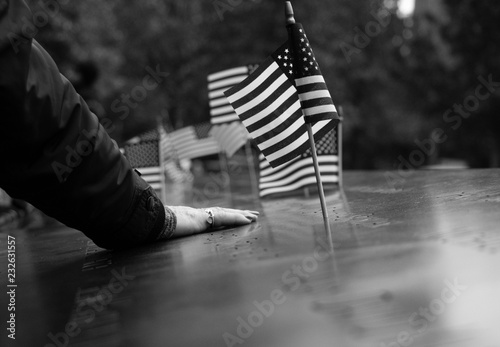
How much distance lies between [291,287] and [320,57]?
21.1m

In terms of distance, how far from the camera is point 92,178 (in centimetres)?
290

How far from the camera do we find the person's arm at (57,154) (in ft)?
8.46

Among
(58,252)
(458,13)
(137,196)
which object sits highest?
(458,13)

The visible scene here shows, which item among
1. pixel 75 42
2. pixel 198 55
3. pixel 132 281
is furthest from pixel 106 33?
pixel 132 281

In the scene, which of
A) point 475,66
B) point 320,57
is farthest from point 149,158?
point 475,66

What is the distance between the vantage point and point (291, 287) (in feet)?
6.88

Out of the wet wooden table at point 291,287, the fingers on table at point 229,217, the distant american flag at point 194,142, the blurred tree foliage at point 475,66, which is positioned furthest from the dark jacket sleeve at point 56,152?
the blurred tree foliage at point 475,66

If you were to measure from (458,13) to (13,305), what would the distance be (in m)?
23.8

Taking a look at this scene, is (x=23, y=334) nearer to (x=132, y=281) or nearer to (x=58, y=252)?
(x=132, y=281)

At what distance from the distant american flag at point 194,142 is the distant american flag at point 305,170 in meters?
5.13

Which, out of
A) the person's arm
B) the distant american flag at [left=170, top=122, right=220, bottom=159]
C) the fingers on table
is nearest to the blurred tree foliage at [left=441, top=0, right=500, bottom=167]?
the distant american flag at [left=170, top=122, right=220, bottom=159]

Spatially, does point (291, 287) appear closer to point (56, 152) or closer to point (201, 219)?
point (56, 152)

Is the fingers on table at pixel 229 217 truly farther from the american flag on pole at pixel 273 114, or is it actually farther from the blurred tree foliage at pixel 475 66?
the blurred tree foliage at pixel 475 66

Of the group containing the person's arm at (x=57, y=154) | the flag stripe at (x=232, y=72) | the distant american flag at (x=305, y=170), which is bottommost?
the distant american flag at (x=305, y=170)
